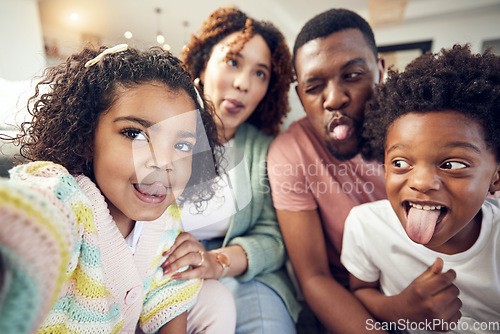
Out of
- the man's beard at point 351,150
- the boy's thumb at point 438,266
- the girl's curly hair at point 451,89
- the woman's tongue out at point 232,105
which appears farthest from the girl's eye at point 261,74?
the boy's thumb at point 438,266

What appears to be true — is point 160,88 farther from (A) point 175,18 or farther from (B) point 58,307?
(A) point 175,18

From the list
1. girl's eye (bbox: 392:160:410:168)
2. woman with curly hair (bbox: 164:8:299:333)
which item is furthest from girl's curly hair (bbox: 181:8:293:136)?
girl's eye (bbox: 392:160:410:168)

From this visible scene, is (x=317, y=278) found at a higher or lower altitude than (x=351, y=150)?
lower

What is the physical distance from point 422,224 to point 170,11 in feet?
6.65

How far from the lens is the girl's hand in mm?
584

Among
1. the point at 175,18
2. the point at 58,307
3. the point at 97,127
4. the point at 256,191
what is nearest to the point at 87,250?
the point at 58,307

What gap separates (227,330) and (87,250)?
339 millimetres

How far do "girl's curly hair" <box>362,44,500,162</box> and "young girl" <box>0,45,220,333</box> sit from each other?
1.22 ft

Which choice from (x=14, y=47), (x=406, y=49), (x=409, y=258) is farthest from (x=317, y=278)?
(x=406, y=49)

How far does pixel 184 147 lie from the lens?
0.50 m

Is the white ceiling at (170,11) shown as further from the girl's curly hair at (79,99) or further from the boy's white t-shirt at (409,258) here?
the boy's white t-shirt at (409,258)

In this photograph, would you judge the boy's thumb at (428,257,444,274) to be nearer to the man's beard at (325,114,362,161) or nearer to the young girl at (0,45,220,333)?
the man's beard at (325,114,362,161)

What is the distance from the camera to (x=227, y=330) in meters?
0.59

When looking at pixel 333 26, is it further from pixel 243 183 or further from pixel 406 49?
pixel 406 49
